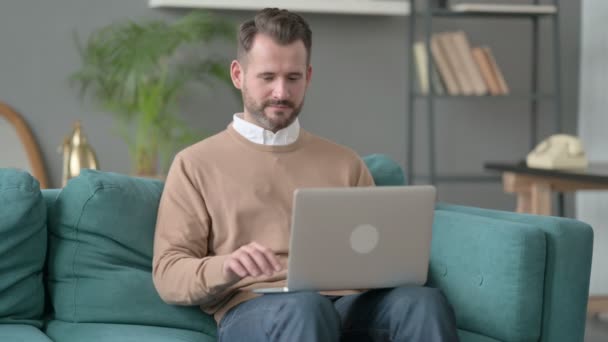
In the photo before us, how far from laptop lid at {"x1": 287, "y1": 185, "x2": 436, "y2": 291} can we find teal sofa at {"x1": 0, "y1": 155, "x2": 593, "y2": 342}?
0.25m

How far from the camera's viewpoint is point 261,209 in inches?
77.1

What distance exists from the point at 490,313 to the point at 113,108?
218cm

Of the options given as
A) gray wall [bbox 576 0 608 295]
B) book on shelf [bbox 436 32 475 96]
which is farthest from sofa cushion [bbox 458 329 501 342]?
gray wall [bbox 576 0 608 295]

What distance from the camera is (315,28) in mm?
4109

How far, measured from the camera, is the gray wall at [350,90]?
3799 mm

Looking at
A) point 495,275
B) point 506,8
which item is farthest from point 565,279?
point 506,8

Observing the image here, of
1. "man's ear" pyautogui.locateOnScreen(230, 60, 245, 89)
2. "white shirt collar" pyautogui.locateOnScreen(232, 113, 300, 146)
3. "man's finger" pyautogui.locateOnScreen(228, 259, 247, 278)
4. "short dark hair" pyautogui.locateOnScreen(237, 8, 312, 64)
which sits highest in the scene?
"short dark hair" pyautogui.locateOnScreen(237, 8, 312, 64)

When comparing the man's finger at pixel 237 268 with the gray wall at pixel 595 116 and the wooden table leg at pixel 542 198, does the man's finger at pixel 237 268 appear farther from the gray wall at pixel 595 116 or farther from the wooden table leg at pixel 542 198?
the gray wall at pixel 595 116

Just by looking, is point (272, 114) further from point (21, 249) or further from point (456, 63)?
point (456, 63)

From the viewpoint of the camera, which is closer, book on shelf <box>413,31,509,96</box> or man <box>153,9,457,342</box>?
man <box>153,9,457,342</box>

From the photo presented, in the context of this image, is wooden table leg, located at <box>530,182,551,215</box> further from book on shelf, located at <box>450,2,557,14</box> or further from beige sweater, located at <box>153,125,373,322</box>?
beige sweater, located at <box>153,125,373,322</box>

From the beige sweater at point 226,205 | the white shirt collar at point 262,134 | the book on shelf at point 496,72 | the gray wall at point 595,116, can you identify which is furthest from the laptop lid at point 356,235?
the gray wall at point 595,116

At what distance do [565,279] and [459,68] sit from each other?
2274 mm

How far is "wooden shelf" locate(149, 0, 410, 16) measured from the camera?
3862 millimetres
